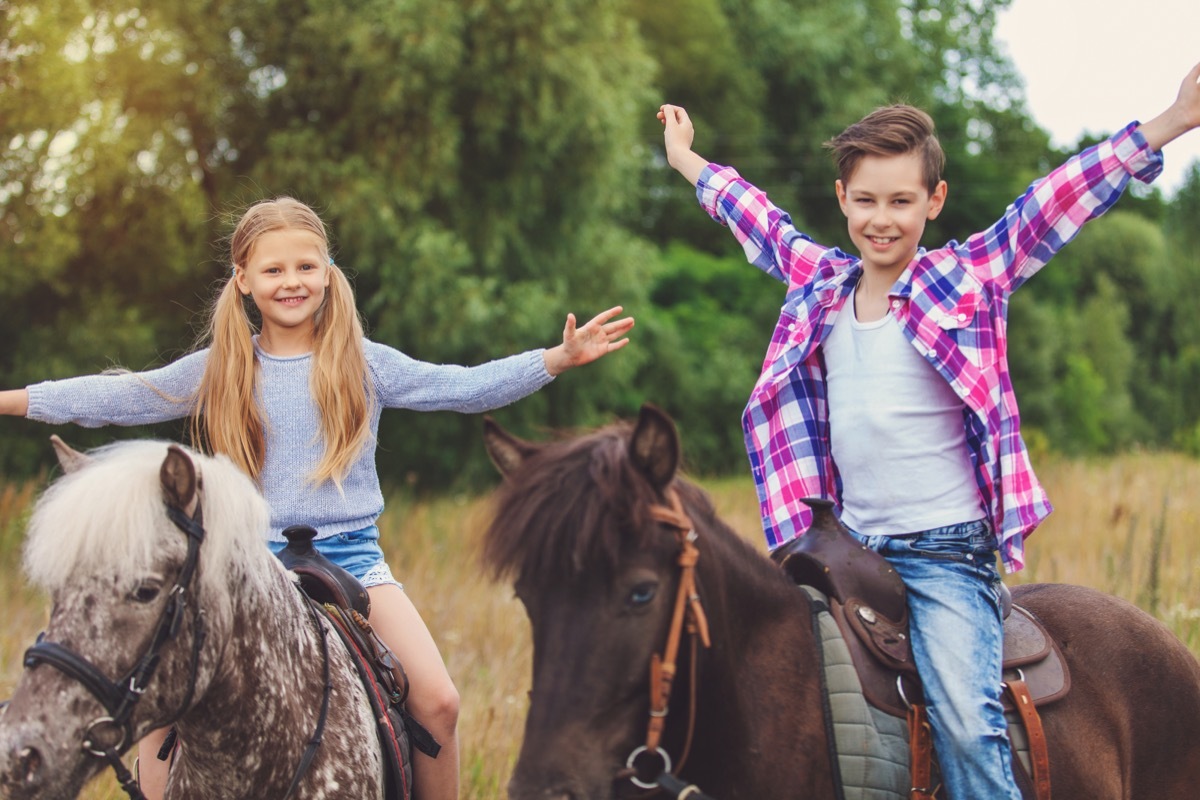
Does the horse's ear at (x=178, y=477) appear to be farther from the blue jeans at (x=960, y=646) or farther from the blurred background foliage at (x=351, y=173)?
the blurred background foliage at (x=351, y=173)

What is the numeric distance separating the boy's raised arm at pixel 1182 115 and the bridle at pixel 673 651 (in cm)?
166

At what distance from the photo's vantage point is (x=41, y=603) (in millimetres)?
7645

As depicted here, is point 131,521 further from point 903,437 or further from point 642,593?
point 903,437

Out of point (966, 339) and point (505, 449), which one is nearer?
point (505, 449)

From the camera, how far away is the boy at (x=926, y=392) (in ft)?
9.37

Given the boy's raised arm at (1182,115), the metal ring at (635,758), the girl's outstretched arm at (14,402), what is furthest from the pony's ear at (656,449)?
the girl's outstretched arm at (14,402)

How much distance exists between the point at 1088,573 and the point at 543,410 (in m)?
10.9

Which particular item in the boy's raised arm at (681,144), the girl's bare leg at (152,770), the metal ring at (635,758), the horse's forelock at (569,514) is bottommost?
the girl's bare leg at (152,770)

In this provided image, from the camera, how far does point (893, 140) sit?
3084 millimetres

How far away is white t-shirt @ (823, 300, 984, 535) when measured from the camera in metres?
2.98

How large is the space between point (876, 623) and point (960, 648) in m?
0.21

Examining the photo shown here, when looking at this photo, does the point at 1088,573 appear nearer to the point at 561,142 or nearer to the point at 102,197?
the point at 561,142

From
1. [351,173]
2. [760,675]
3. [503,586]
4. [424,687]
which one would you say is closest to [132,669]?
[424,687]

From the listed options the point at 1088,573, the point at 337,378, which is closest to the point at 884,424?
the point at 337,378
